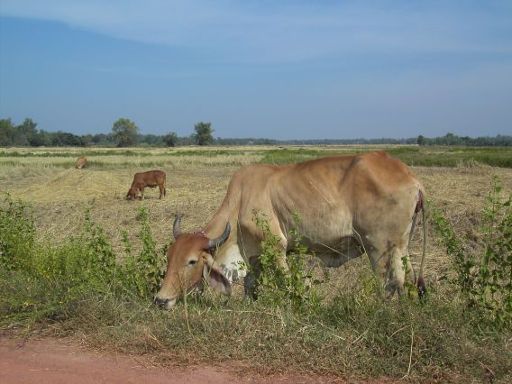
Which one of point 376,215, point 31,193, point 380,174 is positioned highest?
point 380,174

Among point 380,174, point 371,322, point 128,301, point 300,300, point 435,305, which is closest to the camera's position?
point 371,322

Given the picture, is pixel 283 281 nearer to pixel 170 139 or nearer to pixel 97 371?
pixel 97 371

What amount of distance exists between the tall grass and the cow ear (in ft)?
0.43

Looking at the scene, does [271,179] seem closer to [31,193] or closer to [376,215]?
[376,215]

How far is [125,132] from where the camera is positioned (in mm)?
117500

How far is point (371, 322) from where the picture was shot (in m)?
4.94

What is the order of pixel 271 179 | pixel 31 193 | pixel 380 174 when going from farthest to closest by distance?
pixel 31 193, pixel 271 179, pixel 380 174

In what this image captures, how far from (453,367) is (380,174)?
2.47 m

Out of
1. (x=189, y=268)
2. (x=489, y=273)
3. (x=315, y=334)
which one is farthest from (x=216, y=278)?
(x=489, y=273)

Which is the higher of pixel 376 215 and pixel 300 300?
pixel 376 215

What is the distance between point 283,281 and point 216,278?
0.82 m

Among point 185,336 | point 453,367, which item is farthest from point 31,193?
point 453,367

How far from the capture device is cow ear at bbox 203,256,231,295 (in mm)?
6223

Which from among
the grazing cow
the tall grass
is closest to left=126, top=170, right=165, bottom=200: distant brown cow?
the grazing cow
